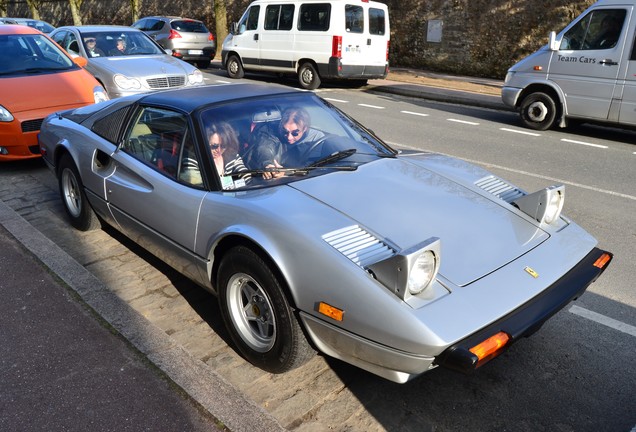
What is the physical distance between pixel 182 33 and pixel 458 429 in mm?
17694

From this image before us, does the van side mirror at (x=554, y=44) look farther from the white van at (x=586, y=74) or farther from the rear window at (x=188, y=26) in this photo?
the rear window at (x=188, y=26)

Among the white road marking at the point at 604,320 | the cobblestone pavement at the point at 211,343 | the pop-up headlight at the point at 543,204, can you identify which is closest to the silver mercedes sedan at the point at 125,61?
the cobblestone pavement at the point at 211,343

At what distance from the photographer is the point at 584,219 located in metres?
5.39

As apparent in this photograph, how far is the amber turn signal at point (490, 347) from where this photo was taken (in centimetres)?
226

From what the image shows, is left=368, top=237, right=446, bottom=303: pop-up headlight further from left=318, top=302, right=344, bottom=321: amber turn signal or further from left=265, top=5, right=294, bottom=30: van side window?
left=265, top=5, right=294, bottom=30: van side window

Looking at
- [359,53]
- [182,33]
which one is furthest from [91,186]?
[182,33]

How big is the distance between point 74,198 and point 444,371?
11.7ft

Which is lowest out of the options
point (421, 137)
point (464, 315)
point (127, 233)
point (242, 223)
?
point (421, 137)

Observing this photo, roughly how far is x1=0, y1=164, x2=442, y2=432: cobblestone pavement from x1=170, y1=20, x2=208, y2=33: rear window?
14.2 metres

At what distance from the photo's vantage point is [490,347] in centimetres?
230

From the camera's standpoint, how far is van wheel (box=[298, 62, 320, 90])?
14.2m

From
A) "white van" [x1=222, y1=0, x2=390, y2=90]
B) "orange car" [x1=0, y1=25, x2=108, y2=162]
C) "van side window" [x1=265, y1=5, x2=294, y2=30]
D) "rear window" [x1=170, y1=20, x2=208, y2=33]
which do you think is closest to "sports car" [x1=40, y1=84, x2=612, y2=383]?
"orange car" [x1=0, y1=25, x2=108, y2=162]

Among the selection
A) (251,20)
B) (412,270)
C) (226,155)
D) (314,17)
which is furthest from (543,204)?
(251,20)

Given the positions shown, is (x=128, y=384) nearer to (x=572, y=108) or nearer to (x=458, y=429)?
(x=458, y=429)
